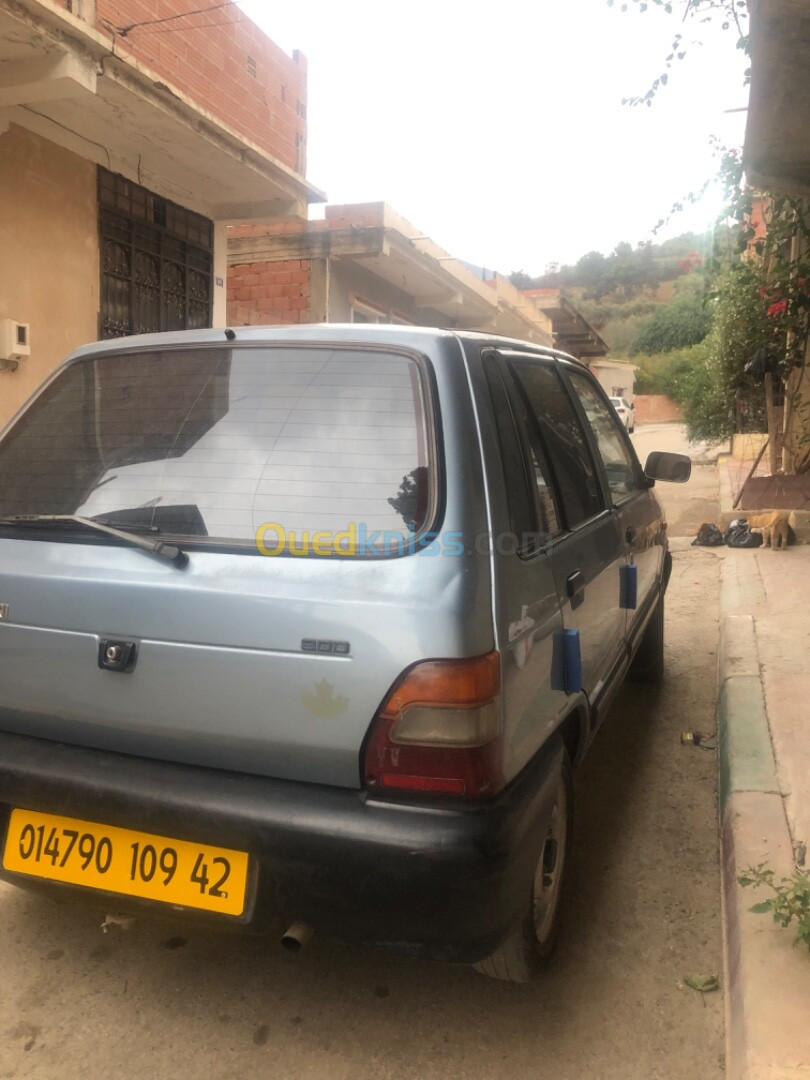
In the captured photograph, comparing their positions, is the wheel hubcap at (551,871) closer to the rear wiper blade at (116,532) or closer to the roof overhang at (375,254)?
the rear wiper blade at (116,532)

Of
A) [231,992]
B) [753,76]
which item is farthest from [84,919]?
[753,76]

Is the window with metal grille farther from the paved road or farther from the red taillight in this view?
the red taillight

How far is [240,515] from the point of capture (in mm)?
1888

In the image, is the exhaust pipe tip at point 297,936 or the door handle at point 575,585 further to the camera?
the door handle at point 575,585

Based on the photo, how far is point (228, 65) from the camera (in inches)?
316

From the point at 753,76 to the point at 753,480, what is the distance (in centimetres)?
542

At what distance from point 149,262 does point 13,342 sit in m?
2.30

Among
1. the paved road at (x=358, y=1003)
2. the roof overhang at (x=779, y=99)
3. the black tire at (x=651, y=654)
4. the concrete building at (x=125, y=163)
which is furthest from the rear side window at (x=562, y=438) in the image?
the concrete building at (x=125, y=163)

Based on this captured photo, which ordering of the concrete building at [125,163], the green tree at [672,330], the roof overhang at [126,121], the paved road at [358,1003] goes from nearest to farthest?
the paved road at [358,1003]
the roof overhang at [126,121]
the concrete building at [125,163]
the green tree at [672,330]

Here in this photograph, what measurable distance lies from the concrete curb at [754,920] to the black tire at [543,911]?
1.52 ft

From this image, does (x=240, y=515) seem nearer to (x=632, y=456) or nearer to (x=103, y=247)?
(x=632, y=456)

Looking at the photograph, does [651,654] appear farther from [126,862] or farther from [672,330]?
[672,330]

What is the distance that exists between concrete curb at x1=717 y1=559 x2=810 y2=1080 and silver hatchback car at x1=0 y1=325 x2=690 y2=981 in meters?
0.49

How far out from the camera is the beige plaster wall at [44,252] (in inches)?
255
